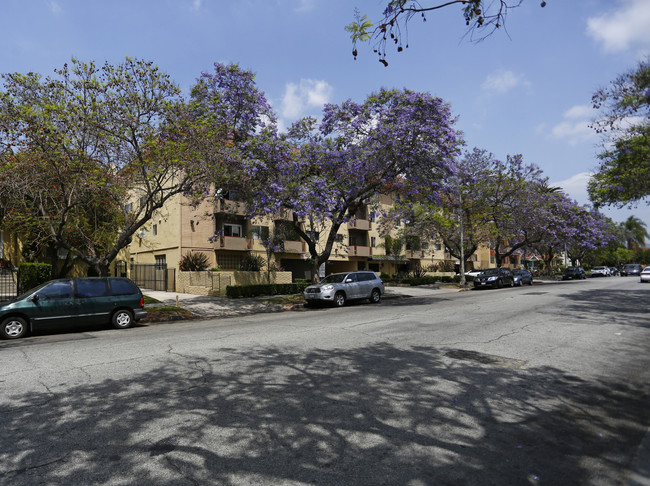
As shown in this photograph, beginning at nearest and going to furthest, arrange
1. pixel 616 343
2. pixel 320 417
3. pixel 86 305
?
1. pixel 320 417
2. pixel 616 343
3. pixel 86 305

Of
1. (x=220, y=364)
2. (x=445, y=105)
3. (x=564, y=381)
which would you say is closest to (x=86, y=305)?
(x=220, y=364)

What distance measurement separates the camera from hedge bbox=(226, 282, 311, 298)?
23078mm

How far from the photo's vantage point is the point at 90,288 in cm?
1222

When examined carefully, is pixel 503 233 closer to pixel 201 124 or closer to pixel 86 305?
pixel 201 124

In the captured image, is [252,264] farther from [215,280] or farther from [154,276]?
[154,276]

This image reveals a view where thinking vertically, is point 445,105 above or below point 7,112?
above

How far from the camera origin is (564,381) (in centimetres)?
590

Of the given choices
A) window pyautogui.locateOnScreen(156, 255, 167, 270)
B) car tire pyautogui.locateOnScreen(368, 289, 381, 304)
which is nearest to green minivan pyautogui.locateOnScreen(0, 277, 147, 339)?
car tire pyautogui.locateOnScreen(368, 289, 381, 304)

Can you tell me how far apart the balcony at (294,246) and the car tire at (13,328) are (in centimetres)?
2382

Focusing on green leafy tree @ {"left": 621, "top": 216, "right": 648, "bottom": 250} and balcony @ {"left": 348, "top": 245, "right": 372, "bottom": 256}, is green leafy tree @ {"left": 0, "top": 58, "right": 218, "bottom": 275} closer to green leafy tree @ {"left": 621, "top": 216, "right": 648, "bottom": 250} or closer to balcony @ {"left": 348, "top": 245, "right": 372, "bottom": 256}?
balcony @ {"left": 348, "top": 245, "right": 372, "bottom": 256}

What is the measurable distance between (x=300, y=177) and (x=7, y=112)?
418 inches

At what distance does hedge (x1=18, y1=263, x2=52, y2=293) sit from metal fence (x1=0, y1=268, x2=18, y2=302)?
708mm

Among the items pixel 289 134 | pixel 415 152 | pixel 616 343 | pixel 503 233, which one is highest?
pixel 289 134

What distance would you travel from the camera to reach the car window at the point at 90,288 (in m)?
12.0
